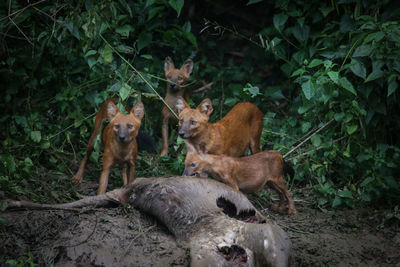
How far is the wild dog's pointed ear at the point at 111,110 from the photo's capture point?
259 inches

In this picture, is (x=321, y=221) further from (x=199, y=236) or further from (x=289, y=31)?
(x=289, y=31)

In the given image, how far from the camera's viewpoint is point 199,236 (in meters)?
4.69

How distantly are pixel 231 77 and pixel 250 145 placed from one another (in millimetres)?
2119

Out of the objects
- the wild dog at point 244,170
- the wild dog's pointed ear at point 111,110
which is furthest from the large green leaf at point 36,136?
the wild dog at point 244,170

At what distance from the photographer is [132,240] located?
4816 millimetres

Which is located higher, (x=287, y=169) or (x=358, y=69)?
(x=358, y=69)

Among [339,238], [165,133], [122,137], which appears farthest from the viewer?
[165,133]

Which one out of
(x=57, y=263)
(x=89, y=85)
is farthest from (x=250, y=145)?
(x=57, y=263)

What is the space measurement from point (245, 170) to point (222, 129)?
849mm

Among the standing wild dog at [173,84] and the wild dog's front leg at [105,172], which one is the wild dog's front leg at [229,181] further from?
the standing wild dog at [173,84]

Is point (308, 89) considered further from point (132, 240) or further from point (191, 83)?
point (132, 240)

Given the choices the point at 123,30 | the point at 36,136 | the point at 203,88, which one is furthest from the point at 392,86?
the point at 36,136

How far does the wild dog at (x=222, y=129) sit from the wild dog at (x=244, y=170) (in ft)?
0.70

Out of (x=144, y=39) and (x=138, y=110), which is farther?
(x=144, y=39)
